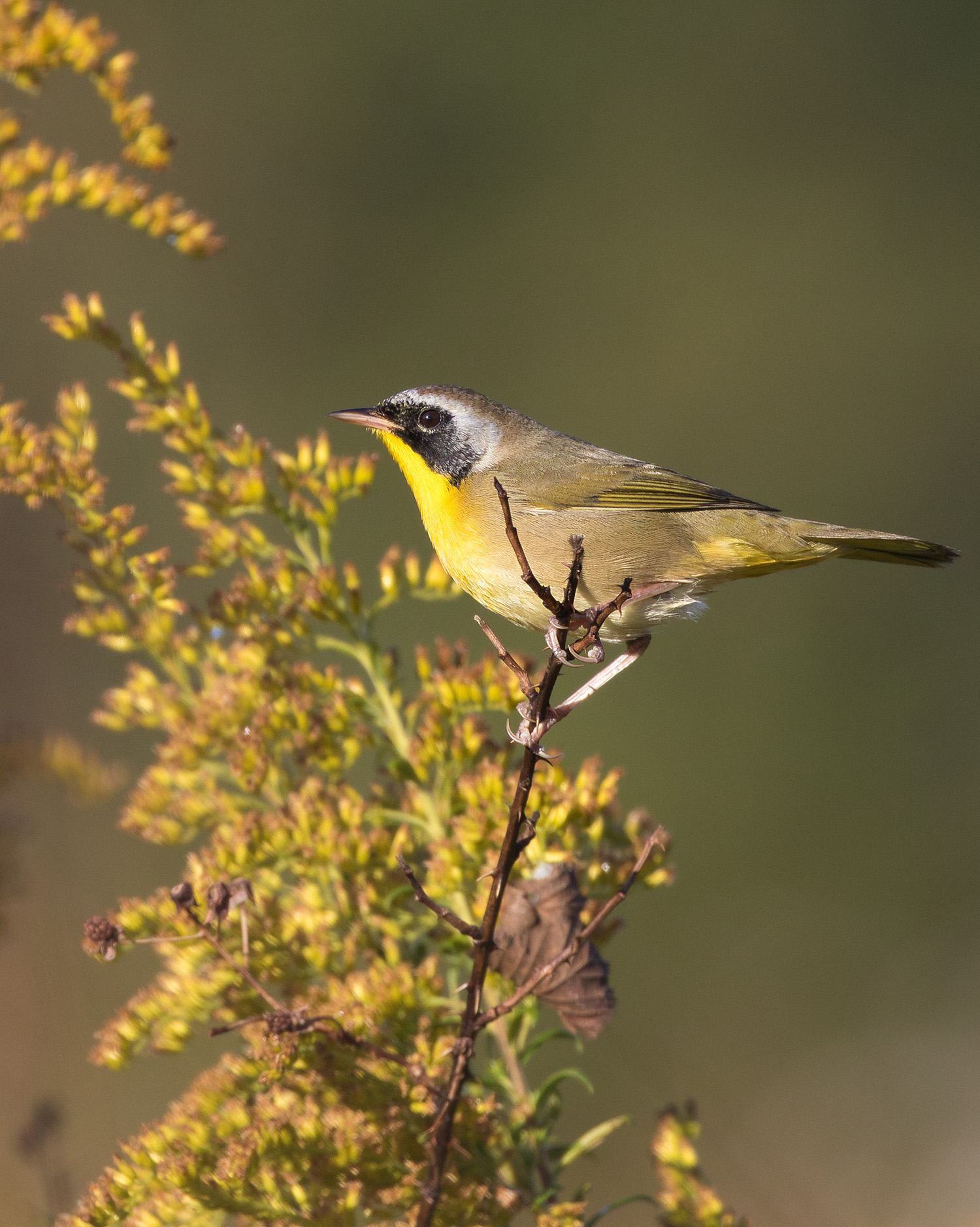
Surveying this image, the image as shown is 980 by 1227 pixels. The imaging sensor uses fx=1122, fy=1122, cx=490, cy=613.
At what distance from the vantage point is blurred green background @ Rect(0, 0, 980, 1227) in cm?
508

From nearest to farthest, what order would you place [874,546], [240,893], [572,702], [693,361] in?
[240,893], [572,702], [874,546], [693,361]

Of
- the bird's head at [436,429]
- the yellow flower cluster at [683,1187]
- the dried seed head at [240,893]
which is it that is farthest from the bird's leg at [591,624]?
the yellow flower cluster at [683,1187]

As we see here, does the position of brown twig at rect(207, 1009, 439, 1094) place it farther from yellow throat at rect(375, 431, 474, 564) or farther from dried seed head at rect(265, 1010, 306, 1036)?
yellow throat at rect(375, 431, 474, 564)

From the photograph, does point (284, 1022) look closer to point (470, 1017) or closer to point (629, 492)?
point (470, 1017)

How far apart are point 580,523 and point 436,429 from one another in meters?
0.49

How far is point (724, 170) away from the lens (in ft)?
26.1

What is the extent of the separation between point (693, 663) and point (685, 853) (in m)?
1.12

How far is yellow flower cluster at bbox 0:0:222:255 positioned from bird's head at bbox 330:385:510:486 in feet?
2.95

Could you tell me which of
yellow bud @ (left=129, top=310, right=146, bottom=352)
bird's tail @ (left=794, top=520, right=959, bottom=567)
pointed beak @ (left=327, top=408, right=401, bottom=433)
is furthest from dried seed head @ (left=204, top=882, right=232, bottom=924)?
bird's tail @ (left=794, top=520, right=959, bottom=567)

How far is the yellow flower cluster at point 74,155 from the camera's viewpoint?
1868 millimetres

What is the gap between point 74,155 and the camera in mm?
1988

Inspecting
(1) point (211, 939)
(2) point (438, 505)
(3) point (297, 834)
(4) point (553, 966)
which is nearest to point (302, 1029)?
(1) point (211, 939)

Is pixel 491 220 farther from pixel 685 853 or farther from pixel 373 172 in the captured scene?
pixel 685 853

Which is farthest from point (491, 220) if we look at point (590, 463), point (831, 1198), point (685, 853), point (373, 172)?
point (831, 1198)
